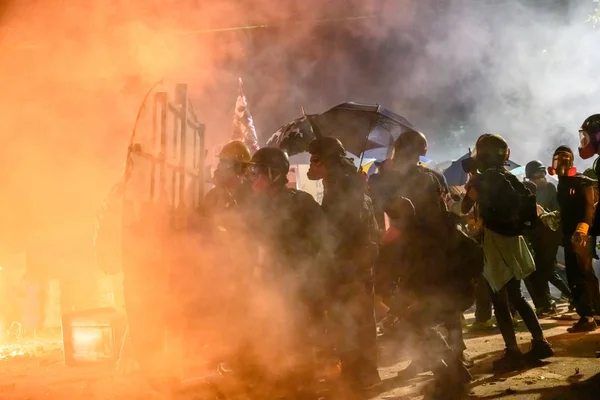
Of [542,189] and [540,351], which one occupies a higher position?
[542,189]

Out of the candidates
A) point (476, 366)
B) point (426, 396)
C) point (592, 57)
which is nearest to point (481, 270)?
point (476, 366)

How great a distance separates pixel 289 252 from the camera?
4316mm

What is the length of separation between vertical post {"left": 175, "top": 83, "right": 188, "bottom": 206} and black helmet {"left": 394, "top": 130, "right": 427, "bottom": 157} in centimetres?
189

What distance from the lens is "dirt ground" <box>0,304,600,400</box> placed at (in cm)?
352

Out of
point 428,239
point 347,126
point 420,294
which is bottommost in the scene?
point 420,294

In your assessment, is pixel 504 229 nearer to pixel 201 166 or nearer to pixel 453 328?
pixel 453 328

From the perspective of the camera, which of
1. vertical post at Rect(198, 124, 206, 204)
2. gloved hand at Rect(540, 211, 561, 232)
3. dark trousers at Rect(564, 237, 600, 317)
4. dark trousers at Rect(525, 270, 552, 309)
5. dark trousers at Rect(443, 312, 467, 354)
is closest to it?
dark trousers at Rect(443, 312, 467, 354)

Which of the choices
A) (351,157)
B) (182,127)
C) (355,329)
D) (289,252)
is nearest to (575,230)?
(351,157)

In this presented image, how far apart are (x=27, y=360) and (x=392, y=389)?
4884mm

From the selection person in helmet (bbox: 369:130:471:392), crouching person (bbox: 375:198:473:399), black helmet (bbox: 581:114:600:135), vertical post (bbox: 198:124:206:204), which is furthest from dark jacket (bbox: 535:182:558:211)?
vertical post (bbox: 198:124:206:204)

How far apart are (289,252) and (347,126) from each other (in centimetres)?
408

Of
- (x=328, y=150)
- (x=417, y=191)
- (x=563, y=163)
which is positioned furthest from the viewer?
(x=563, y=163)

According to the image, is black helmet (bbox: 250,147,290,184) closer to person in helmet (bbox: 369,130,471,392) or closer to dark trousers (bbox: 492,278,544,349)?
person in helmet (bbox: 369,130,471,392)

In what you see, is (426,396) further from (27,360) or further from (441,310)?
(27,360)
